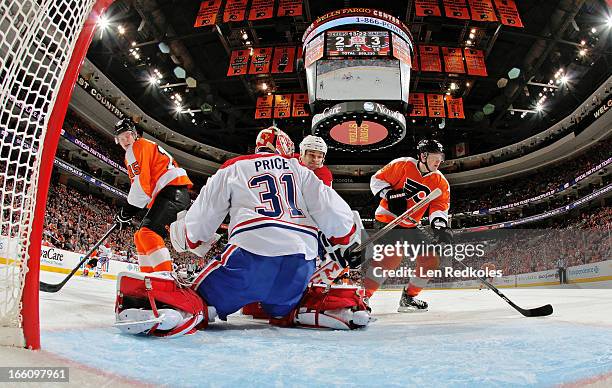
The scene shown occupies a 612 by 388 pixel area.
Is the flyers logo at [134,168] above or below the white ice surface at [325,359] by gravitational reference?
above

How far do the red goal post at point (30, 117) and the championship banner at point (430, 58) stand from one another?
1095cm

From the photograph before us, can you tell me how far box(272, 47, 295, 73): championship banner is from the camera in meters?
11.9

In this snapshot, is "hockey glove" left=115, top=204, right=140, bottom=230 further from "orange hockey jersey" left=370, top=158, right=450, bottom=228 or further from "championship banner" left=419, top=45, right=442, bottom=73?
"championship banner" left=419, top=45, right=442, bottom=73

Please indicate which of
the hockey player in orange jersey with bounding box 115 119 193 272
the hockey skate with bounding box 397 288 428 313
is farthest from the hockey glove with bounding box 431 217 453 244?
the hockey player in orange jersey with bounding box 115 119 193 272

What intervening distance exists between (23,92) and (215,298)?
111 centimetres

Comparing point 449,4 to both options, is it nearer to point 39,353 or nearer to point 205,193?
point 205,193

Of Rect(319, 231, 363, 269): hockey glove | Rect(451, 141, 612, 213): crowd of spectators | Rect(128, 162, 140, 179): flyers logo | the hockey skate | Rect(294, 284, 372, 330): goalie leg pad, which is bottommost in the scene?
the hockey skate

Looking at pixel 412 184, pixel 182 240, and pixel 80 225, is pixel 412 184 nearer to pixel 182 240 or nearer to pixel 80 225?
pixel 182 240

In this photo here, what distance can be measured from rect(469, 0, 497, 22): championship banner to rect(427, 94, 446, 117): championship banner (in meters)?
3.49

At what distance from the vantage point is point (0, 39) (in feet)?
3.54

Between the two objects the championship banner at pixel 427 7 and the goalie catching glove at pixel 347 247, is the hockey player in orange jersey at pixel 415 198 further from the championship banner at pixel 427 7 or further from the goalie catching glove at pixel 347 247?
the championship banner at pixel 427 7

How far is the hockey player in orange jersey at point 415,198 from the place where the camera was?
11.7 ft

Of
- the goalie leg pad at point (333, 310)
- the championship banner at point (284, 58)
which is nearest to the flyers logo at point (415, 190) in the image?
the goalie leg pad at point (333, 310)

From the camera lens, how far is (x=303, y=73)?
511 inches
